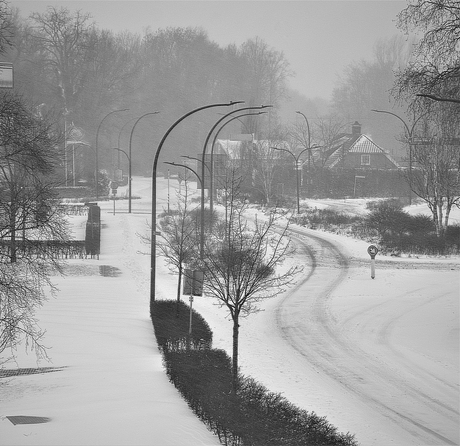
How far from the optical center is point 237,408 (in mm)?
12477

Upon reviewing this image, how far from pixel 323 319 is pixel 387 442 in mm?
9360

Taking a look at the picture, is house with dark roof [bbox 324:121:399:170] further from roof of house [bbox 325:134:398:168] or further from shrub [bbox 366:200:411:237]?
shrub [bbox 366:200:411:237]

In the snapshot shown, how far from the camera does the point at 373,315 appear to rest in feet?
73.7

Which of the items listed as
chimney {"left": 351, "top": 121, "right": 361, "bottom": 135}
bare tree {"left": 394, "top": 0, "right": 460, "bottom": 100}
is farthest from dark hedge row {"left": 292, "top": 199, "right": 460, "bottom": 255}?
chimney {"left": 351, "top": 121, "right": 361, "bottom": 135}

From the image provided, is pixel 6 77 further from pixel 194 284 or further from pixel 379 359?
pixel 379 359

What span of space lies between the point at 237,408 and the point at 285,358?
Answer: 5.80 meters

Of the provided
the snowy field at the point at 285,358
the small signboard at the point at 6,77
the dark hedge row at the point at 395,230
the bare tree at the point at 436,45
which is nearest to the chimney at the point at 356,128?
the dark hedge row at the point at 395,230

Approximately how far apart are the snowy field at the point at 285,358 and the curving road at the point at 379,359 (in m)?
0.04

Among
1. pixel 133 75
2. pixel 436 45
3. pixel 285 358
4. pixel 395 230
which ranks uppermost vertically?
pixel 133 75

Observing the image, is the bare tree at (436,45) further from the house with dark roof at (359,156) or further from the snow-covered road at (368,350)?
the house with dark roof at (359,156)

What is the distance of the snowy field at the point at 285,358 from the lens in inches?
475

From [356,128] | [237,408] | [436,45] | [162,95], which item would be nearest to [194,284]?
[237,408]

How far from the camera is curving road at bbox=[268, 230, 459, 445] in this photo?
13866 mm

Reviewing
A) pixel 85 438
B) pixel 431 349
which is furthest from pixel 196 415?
pixel 431 349
